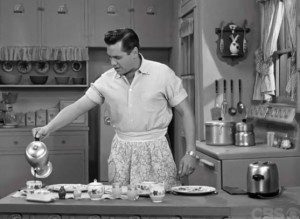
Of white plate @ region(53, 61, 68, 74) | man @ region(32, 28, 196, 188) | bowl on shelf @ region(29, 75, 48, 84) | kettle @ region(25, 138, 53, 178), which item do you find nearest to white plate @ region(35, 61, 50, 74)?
white plate @ region(53, 61, 68, 74)

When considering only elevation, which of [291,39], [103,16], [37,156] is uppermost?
[103,16]

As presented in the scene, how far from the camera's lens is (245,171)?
410cm

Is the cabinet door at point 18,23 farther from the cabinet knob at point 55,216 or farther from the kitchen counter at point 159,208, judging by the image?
the cabinet knob at point 55,216

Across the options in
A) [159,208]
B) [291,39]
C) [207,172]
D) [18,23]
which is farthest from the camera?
[18,23]

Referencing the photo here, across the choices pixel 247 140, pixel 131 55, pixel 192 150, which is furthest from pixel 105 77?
pixel 247 140

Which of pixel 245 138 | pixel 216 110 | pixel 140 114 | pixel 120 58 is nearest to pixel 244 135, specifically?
pixel 245 138

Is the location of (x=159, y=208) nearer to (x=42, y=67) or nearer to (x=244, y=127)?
(x=244, y=127)

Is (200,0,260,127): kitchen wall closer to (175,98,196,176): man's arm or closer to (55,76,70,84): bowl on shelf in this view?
(175,98,196,176): man's arm

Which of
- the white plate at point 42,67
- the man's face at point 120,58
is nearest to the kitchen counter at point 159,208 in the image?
the man's face at point 120,58

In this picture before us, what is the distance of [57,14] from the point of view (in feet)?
21.5

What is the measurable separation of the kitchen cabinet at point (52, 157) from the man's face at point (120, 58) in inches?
130

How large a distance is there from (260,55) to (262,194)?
2.43 meters

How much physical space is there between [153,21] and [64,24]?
3.64 feet

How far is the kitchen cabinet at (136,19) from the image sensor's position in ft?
21.7
